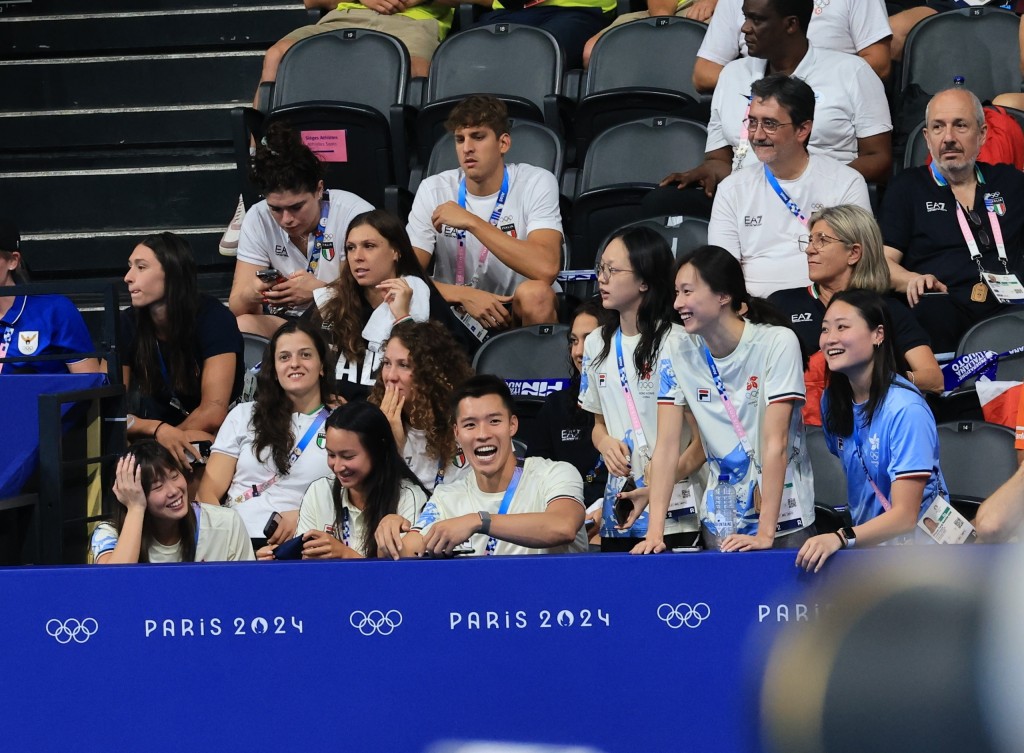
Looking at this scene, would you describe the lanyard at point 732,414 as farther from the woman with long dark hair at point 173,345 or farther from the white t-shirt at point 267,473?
the woman with long dark hair at point 173,345

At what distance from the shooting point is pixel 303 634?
12.3 feet

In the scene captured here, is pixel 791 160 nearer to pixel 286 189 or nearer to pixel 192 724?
pixel 286 189

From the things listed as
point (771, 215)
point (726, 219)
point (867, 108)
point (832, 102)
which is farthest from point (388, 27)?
point (771, 215)

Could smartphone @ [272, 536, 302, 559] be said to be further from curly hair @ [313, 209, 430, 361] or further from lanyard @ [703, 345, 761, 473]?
curly hair @ [313, 209, 430, 361]

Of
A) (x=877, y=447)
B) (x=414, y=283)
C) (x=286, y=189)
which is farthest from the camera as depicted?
(x=286, y=189)

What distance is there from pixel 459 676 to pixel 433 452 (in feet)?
4.76

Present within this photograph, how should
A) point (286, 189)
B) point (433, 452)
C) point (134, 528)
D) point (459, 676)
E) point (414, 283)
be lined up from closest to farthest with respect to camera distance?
point (459, 676) < point (134, 528) < point (433, 452) < point (414, 283) < point (286, 189)

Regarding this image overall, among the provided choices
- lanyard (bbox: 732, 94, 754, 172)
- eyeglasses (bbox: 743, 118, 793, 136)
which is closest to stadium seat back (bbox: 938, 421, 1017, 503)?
eyeglasses (bbox: 743, 118, 793, 136)

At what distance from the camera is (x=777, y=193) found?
18.8 feet

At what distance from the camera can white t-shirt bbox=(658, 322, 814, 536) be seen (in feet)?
13.9

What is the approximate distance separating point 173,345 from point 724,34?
2965 millimetres

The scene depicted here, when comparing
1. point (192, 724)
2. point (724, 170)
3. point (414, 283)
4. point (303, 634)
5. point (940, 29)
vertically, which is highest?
point (940, 29)

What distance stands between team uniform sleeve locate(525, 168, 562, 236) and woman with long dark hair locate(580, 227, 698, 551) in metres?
1.43

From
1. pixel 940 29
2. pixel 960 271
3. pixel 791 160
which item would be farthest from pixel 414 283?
pixel 940 29
